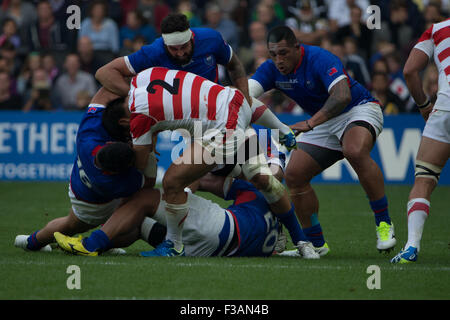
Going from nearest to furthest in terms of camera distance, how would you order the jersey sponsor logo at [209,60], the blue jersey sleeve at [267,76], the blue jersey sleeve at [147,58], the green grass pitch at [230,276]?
the green grass pitch at [230,276]
the blue jersey sleeve at [147,58]
the jersey sponsor logo at [209,60]
the blue jersey sleeve at [267,76]

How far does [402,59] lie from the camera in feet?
48.0

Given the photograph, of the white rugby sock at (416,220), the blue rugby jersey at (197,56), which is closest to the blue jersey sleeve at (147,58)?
the blue rugby jersey at (197,56)

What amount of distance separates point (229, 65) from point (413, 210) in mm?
2429

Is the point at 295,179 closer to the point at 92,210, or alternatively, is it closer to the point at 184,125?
the point at 184,125

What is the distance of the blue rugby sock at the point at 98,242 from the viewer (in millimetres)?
6164

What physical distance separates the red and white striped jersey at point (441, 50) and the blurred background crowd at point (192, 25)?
687 cm

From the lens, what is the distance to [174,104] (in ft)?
19.5

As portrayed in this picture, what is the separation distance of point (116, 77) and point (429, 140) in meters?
2.85

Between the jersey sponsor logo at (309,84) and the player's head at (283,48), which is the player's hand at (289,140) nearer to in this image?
the jersey sponsor logo at (309,84)

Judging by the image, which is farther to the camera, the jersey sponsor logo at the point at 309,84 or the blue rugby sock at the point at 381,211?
the jersey sponsor logo at the point at 309,84

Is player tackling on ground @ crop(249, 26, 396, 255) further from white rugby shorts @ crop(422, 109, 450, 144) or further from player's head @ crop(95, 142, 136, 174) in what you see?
player's head @ crop(95, 142, 136, 174)

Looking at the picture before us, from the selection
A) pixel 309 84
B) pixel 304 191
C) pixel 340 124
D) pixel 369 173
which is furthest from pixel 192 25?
pixel 369 173

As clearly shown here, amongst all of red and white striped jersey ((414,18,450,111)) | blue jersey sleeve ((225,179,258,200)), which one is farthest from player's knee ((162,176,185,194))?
red and white striped jersey ((414,18,450,111))

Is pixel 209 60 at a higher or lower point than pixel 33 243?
higher
